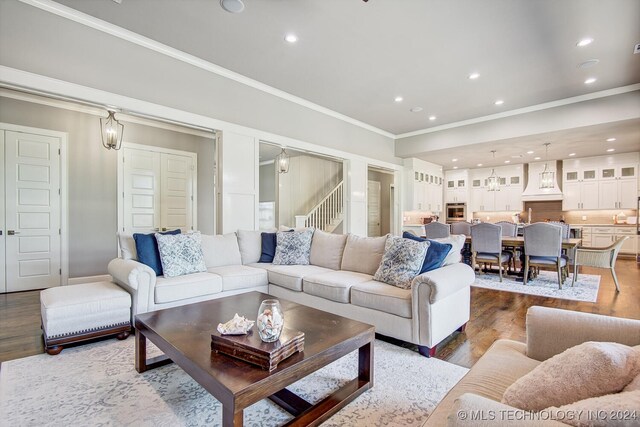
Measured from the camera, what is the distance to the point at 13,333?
2914 millimetres

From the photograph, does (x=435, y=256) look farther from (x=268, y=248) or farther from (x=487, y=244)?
(x=487, y=244)

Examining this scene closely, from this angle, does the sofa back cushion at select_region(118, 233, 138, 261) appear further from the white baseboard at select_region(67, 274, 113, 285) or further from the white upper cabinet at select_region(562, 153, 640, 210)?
the white upper cabinet at select_region(562, 153, 640, 210)

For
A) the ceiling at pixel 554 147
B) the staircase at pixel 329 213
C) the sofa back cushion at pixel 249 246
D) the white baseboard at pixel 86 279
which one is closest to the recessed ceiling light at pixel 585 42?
the ceiling at pixel 554 147

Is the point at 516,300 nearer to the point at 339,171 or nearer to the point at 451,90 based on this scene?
the point at 451,90

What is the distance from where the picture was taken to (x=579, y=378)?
34.0 inches

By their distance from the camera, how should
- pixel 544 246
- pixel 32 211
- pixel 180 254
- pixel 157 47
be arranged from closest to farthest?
pixel 180 254, pixel 157 47, pixel 32 211, pixel 544 246

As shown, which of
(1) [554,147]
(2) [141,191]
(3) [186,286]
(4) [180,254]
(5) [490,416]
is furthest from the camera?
(1) [554,147]

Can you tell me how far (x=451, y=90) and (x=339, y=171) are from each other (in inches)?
159

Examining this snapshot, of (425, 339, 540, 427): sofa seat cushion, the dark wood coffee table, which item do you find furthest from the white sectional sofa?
(425, 339, 540, 427): sofa seat cushion

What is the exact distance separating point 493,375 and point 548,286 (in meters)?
4.63

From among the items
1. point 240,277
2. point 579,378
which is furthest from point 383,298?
point 579,378

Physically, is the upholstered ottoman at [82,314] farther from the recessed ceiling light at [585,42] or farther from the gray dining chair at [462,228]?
the gray dining chair at [462,228]

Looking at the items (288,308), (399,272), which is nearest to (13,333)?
(288,308)

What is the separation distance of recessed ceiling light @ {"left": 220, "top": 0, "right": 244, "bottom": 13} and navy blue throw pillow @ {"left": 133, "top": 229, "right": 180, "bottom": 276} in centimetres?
253
